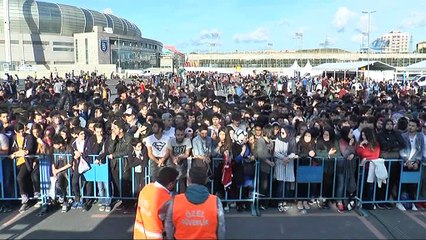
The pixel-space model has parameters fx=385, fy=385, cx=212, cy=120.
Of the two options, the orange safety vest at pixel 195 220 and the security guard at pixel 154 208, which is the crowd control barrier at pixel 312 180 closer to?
the security guard at pixel 154 208

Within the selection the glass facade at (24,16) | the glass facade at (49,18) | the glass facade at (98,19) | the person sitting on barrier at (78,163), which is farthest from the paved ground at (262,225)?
the glass facade at (98,19)

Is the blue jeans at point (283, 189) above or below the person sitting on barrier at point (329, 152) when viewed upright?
below

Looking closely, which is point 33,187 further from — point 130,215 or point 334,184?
point 334,184

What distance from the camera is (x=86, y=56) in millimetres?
100000

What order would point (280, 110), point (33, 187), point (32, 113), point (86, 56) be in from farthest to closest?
point (86, 56) → point (280, 110) → point (32, 113) → point (33, 187)

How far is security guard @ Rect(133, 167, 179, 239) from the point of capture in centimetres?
343

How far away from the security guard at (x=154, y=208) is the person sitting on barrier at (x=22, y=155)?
3.85m

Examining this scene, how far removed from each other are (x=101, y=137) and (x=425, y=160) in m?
5.58

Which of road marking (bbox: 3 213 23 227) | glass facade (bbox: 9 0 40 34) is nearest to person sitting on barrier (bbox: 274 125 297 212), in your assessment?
road marking (bbox: 3 213 23 227)

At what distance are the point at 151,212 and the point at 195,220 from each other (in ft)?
1.57

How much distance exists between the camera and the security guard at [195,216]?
3.18 m

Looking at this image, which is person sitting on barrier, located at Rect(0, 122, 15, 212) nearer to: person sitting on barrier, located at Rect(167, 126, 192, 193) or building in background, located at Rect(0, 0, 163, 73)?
person sitting on barrier, located at Rect(167, 126, 192, 193)

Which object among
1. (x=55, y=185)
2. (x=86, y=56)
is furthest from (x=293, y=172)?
(x=86, y=56)

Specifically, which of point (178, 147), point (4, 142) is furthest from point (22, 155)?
point (178, 147)
